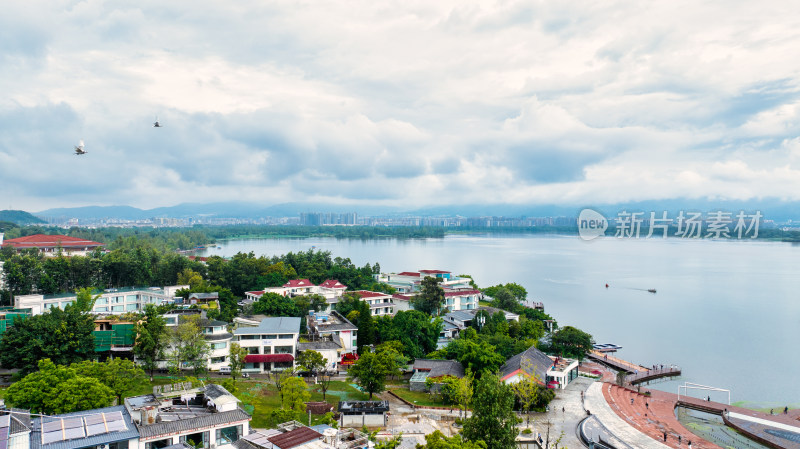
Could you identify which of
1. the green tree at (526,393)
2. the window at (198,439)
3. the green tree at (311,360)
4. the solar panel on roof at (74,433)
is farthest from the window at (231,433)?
the green tree at (526,393)

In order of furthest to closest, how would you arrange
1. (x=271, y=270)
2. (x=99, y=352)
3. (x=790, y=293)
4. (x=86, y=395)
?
(x=790, y=293) → (x=271, y=270) → (x=99, y=352) → (x=86, y=395)

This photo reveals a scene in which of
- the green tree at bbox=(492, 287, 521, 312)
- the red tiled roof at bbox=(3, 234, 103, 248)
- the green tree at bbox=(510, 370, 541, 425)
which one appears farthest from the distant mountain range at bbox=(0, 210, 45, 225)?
the green tree at bbox=(510, 370, 541, 425)

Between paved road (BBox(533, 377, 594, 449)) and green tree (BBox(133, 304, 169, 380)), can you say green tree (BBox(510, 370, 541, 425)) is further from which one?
green tree (BBox(133, 304, 169, 380))

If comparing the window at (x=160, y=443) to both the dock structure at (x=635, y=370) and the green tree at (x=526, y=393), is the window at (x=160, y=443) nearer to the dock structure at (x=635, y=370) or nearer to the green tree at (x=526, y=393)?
the green tree at (x=526, y=393)

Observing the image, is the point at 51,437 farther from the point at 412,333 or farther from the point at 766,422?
the point at 766,422

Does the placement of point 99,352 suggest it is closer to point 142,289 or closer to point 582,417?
point 142,289

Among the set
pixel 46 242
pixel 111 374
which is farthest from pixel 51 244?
pixel 111 374

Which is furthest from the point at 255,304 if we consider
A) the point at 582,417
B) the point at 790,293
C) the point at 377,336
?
the point at 790,293
